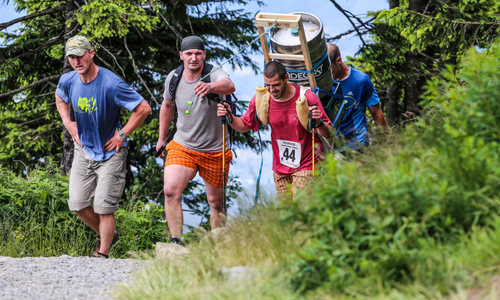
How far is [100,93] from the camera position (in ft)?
19.9

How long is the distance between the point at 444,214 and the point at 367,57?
908cm

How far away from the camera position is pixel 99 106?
6.08 metres

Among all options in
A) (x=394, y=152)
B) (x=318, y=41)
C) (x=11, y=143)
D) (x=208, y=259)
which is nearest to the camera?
(x=208, y=259)

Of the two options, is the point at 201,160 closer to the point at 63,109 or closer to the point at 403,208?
the point at 63,109

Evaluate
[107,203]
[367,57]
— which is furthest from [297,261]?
[367,57]

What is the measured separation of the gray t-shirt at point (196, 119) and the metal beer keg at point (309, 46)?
2.44 ft

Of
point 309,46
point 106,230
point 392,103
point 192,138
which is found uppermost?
point 392,103

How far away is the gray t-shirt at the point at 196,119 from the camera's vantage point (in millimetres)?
5695

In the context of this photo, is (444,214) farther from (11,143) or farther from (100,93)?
(11,143)

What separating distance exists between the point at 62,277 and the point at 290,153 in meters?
2.61

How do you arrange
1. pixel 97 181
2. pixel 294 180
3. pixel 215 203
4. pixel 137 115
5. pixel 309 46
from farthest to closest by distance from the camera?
pixel 97 181 < pixel 137 115 < pixel 215 203 < pixel 309 46 < pixel 294 180

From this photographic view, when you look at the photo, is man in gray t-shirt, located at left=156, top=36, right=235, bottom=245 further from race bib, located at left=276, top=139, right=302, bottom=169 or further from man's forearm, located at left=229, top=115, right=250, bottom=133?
race bib, located at left=276, top=139, right=302, bottom=169

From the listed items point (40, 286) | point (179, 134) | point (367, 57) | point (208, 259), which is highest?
point (367, 57)

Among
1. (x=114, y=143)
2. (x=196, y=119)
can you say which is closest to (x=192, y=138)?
(x=196, y=119)
